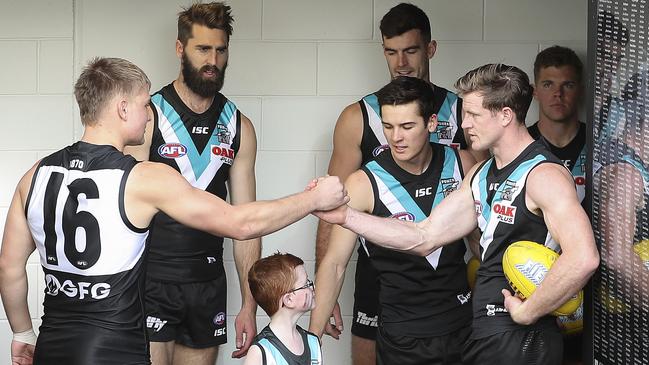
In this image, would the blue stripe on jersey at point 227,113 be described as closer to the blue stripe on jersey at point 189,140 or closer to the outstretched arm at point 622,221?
the blue stripe on jersey at point 189,140

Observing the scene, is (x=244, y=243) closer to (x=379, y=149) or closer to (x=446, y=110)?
(x=379, y=149)

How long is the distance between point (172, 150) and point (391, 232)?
1204 mm

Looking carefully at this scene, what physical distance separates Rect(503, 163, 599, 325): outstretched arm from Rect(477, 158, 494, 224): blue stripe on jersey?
25cm

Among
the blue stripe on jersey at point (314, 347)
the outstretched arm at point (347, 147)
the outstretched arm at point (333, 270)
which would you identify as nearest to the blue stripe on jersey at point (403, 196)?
the outstretched arm at point (333, 270)

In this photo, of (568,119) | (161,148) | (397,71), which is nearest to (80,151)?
(161,148)

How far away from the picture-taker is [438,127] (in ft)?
17.0

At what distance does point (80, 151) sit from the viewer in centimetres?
367

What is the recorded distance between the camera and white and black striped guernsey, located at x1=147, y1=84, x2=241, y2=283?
487cm

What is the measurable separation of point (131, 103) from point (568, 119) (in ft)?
8.20

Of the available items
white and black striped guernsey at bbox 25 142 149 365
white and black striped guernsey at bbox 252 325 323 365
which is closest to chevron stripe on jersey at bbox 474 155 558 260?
white and black striped guernsey at bbox 252 325 323 365

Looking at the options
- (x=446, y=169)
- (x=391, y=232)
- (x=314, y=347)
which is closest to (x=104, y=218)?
(x=314, y=347)

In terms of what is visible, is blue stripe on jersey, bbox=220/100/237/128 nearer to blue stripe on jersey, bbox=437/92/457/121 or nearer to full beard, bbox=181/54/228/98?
full beard, bbox=181/54/228/98

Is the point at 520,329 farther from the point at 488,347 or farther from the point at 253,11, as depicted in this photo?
the point at 253,11

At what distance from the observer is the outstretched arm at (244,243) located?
498cm
